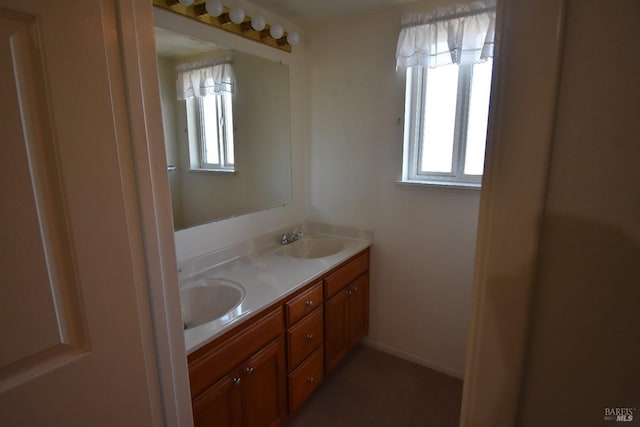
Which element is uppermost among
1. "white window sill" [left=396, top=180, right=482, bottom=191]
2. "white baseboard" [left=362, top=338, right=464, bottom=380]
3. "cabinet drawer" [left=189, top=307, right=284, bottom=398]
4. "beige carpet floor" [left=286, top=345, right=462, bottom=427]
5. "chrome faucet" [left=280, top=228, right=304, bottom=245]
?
"white window sill" [left=396, top=180, right=482, bottom=191]

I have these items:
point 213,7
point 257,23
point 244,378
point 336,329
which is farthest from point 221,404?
point 257,23

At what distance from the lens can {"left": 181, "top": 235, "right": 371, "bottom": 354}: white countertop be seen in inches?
48.0

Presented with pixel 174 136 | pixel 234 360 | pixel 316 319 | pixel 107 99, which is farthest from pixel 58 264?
pixel 316 319

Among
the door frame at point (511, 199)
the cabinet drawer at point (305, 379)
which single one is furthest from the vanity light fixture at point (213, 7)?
the cabinet drawer at point (305, 379)

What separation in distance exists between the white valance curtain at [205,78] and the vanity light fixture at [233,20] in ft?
0.62

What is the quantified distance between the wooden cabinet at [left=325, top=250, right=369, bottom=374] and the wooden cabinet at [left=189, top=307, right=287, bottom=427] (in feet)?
1.41

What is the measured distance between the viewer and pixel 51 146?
0.55 m

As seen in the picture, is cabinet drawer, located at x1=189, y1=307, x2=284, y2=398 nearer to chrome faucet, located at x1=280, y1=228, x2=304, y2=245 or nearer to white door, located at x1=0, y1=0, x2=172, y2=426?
white door, located at x1=0, y1=0, x2=172, y2=426

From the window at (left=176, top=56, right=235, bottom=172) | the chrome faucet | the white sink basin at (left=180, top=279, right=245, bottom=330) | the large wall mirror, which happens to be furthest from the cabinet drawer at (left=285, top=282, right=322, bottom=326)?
the window at (left=176, top=56, right=235, bottom=172)

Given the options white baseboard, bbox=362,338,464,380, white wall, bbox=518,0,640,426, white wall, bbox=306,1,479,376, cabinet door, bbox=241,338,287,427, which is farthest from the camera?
white baseboard, bbox=362,338,464,380

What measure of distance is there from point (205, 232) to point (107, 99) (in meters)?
1.24

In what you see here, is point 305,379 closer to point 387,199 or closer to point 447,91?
point 387,199

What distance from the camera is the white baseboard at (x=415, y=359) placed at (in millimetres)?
2170

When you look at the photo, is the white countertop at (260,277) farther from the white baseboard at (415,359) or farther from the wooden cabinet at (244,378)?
the white baseboard at (415,359)
